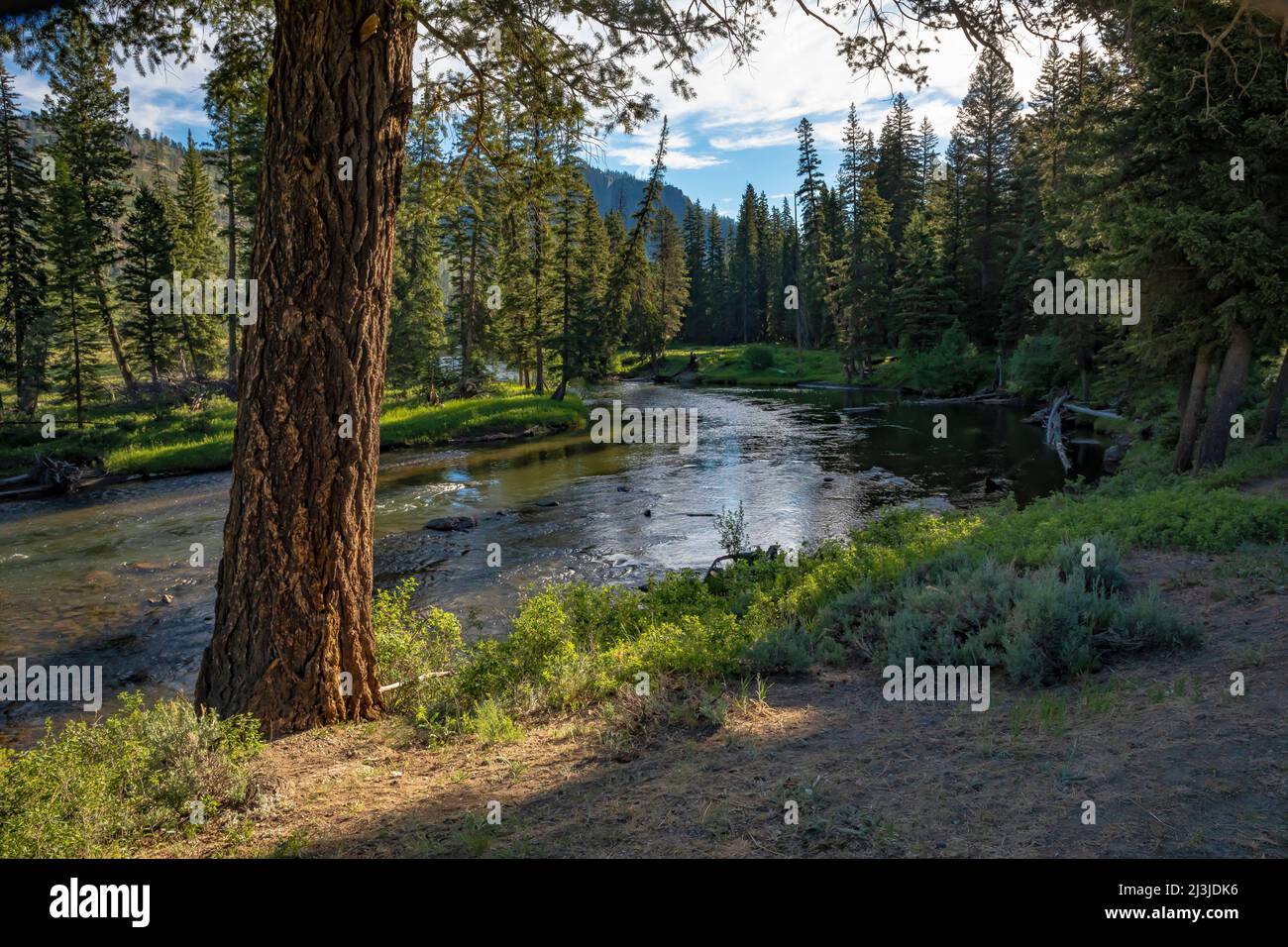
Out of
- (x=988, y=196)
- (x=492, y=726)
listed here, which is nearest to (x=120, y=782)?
(x=492, y=726)

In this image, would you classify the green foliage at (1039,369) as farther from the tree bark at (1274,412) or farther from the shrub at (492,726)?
the shrub at (492,726)

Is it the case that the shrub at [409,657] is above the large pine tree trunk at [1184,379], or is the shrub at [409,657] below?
below

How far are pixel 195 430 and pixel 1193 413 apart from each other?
3540cm

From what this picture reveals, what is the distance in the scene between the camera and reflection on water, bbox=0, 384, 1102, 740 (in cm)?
1312

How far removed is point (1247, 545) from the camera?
9.21 meters

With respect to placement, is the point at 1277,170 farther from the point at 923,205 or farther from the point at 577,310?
the point at 923,205

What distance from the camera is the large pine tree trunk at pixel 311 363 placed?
18.4 feet

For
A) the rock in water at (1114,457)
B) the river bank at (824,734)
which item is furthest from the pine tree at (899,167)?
the river bank at (824,734)

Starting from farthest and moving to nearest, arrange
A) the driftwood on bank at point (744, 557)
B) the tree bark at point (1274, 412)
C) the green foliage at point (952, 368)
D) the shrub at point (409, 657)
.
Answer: the green foliage at point (952, 368) → the tree bark at point (1274, 412) → the driftwood on bank at point (744, 557) → the shrub at point (409, 657)

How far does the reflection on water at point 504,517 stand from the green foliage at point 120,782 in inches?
185

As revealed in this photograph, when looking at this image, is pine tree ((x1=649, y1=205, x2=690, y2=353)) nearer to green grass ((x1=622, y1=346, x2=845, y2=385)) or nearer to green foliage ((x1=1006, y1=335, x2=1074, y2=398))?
green grass ((x1=622, y1=346, x2=845, y2=385))

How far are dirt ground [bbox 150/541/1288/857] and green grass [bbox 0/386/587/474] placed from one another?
26156 mm

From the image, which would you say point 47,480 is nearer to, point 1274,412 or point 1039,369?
point 1274,412

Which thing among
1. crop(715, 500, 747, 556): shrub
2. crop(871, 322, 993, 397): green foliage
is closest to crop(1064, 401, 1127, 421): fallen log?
crop(871, 322, 993, 397): green foliage
